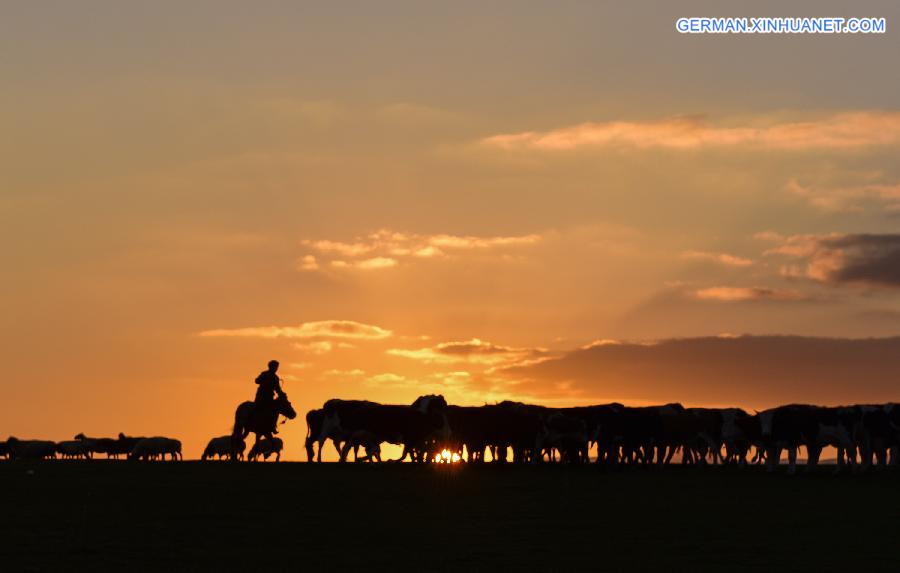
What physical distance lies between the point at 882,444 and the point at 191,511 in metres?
32.6

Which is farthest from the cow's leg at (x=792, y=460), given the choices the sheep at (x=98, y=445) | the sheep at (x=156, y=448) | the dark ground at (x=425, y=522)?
the sheep at (x=98, y=445)

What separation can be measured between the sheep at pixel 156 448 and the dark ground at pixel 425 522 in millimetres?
28967

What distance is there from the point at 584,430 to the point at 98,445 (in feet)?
117

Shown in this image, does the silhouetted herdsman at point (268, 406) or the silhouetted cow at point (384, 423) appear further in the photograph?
the silhouetted cow at point (384, 423)

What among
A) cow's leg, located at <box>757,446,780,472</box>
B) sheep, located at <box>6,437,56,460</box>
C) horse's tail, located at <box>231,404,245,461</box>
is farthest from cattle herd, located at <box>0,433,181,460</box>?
cow's leg, located at <box>757,446,780,472</box>

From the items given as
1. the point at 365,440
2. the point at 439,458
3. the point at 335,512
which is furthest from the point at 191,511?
the point at 439,458

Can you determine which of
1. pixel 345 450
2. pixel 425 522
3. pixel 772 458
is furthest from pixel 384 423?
pixel 425 522

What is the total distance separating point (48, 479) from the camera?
3266cm

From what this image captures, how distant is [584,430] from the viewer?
A: 157 feet

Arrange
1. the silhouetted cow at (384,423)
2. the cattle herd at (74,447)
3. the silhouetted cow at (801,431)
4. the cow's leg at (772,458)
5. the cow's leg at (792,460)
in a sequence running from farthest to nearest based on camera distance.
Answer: the cattle herd at (74,447) → the silhouetted cow at (801,431) → the cow's leg at (772,458) → the silhouetted cow at (384,423) → the cow's leg at (792,460)

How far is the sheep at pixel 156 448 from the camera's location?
66.2 metres

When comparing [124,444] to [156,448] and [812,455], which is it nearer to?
[156,448]

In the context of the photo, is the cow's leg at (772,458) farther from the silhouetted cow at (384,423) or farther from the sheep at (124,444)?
the sheep at (124,444)

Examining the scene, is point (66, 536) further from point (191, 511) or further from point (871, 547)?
point (871, 547)
